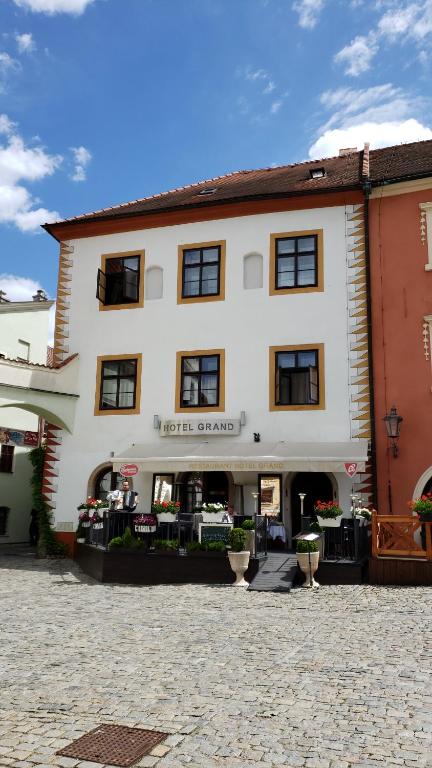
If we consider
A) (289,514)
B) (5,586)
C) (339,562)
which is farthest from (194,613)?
(289,514)

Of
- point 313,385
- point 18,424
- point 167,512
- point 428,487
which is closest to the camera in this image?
point 167,512

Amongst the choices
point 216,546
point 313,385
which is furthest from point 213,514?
point 313,385

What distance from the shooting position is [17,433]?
3016cm

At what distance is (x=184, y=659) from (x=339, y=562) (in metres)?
6.83

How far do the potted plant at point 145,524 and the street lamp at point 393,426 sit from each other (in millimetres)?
6548

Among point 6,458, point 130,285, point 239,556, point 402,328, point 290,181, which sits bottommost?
point 239,556

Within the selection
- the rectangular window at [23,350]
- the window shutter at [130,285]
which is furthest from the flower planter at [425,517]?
the rectangular window at [23,350]

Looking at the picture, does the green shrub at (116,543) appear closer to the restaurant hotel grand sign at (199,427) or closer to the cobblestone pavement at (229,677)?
the cobblestone pavement at (229,677)

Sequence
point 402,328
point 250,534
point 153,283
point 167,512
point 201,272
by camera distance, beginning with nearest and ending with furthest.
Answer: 1. point 250,534
2. point 167,512
3. point 402,328
4. point 201,272
5. point 153,283

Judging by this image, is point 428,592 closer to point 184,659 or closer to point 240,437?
point 184,659

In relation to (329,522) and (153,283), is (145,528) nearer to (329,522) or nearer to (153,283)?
(329,522)

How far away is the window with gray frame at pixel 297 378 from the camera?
754 inches

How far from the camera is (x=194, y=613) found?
1132cm

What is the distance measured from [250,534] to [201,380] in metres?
6.35
